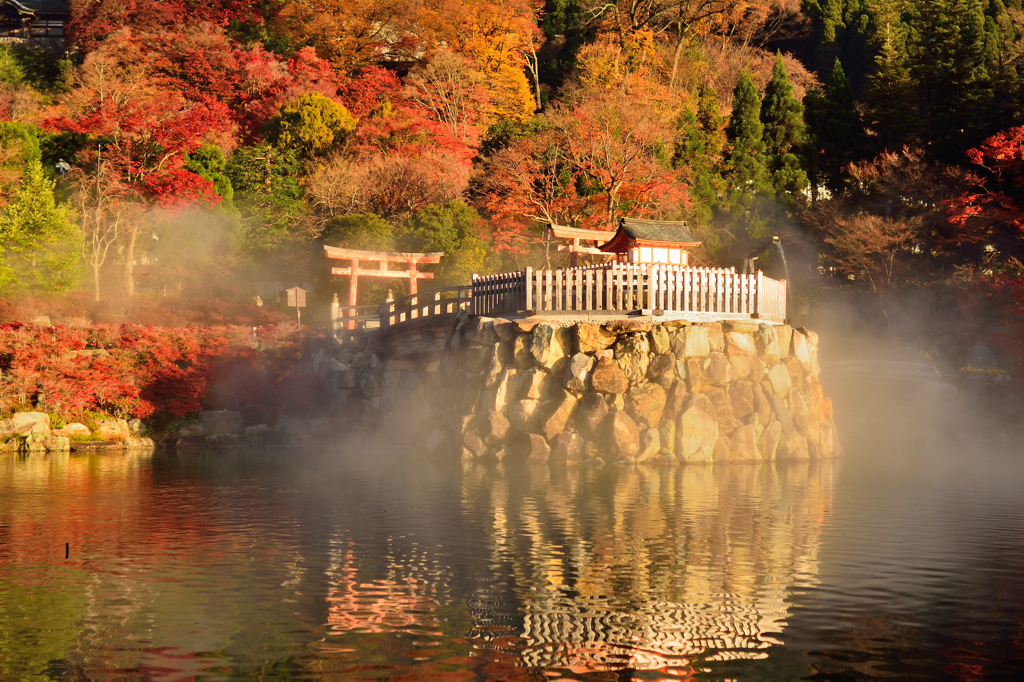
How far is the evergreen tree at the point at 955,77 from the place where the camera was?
45188 millimetres

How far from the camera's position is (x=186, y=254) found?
140 ft

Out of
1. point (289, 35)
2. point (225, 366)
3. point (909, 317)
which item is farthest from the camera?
point (289, 35)

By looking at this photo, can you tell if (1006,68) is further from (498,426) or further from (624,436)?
(498,426)

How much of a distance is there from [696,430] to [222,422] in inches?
683

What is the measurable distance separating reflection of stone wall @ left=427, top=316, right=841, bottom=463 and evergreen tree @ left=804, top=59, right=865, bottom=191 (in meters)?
26.3

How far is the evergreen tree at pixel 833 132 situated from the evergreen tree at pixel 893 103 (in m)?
1.23

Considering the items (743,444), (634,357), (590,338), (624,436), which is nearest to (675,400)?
(634,357)

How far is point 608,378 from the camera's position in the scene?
25.2 meters

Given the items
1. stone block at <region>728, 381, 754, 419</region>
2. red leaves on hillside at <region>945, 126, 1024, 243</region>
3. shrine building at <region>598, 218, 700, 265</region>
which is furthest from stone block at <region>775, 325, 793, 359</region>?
red leaves on hillside at <region>945, 126, 1024, 243</region>

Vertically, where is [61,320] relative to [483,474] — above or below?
above

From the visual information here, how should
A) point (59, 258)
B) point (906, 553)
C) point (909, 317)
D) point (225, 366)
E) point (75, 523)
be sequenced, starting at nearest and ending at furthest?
point (906, 553), point (75, 523), point (225, 366), point (59, 258), point (909, 317)

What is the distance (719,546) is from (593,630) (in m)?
4.84

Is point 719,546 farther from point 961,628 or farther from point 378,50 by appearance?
point 378,50

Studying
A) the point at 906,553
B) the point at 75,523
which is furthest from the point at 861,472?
the point at 75,523
